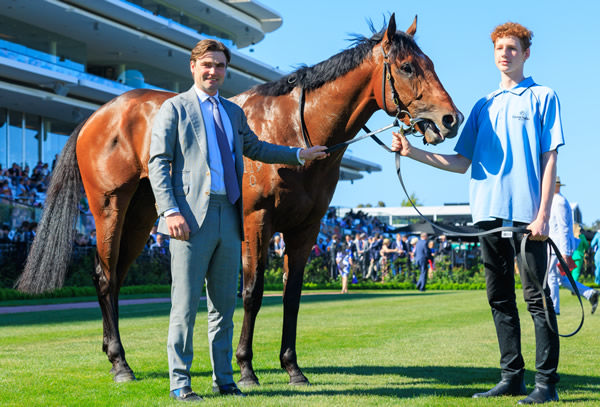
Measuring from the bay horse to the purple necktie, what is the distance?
72 centimetres

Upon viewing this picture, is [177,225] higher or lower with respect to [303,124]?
lower

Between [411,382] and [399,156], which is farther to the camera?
[411,382]

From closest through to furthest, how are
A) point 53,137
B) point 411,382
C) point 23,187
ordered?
point 411,382
point 23,187
point 53,137

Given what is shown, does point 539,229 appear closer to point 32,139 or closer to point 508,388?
point 508,388

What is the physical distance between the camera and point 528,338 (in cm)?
766

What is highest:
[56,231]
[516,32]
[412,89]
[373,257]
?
[516,32]

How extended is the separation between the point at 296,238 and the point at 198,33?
35859mm

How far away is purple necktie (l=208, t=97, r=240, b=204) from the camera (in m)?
4.17

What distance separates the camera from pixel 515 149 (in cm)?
428

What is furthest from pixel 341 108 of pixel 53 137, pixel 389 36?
pixel 53 137

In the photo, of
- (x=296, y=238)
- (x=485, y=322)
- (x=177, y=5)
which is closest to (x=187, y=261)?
(x=296, y=238)

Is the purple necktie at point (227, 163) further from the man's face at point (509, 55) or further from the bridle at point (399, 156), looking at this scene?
the man's face at point (509, 55)

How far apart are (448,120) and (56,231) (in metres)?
3.72

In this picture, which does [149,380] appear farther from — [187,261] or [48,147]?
[48,147]
